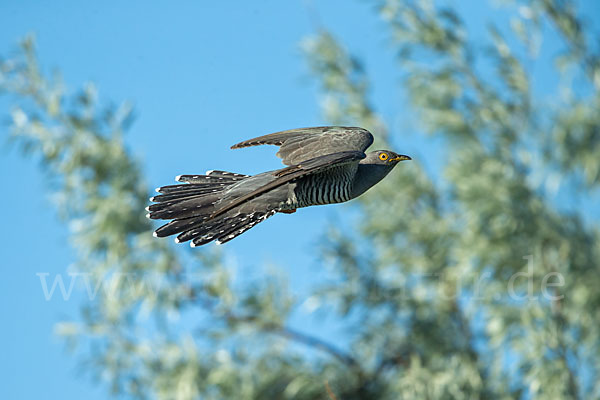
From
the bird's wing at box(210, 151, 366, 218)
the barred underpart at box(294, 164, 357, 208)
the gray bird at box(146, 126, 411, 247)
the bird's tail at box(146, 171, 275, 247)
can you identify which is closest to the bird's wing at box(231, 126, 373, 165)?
the gray bird at box(146, 126, 411, 247)

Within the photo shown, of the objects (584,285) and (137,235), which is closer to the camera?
(137,235)

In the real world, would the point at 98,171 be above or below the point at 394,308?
above

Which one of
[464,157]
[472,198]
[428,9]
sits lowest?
[472,198]

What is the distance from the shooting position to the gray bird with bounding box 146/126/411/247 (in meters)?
3.78

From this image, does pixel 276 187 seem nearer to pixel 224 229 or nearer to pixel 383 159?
pixel 224 229

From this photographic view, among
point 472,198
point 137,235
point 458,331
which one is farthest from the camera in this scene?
point 458,331

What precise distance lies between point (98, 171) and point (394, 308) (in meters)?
4.33

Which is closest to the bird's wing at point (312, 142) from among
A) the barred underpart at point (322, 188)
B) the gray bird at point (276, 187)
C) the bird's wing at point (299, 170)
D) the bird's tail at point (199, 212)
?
the gray bird at point (276, 187)

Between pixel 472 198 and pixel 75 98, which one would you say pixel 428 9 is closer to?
pixel 472 198

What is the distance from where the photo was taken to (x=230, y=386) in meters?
8.81

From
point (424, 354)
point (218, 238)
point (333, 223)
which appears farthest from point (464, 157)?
point (218, 238)

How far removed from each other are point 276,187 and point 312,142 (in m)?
0.54

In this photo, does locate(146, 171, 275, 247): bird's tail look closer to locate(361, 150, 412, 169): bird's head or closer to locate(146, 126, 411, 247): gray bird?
locate(146, 126, 411, 247): gray bird

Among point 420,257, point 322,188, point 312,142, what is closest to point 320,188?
point 322,188
